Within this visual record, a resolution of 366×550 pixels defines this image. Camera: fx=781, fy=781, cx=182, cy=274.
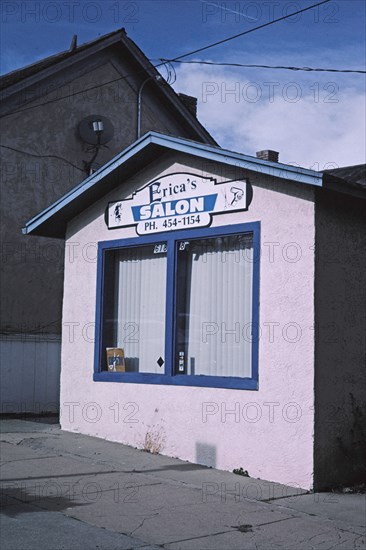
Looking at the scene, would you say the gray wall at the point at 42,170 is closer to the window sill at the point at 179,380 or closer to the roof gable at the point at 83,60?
the roof gable at the point at 83,60

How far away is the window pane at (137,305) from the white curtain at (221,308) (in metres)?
0.57

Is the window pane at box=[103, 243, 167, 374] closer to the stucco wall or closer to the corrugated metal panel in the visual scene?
the stucco wall

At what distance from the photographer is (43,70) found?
16656 mm

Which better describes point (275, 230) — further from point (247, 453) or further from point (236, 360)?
point (247, 453)

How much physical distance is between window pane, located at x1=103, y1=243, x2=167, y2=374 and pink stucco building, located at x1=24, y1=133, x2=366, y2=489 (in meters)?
0.02

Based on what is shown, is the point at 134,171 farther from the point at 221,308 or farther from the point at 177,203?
the point at 221,308

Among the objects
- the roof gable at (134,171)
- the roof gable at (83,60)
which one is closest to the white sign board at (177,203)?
the roof gable at (134,171)

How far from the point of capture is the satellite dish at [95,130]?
17.4 meters

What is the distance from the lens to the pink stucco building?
884 cm

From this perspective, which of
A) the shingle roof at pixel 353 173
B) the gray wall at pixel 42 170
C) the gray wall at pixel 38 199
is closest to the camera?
the gray wall at pixel 38 199

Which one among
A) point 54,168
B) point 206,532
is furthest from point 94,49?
point 206,532

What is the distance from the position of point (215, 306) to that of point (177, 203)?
58.9 inches

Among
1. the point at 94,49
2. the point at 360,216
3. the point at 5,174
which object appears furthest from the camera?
the point at 94,49

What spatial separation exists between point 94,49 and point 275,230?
1008cm
